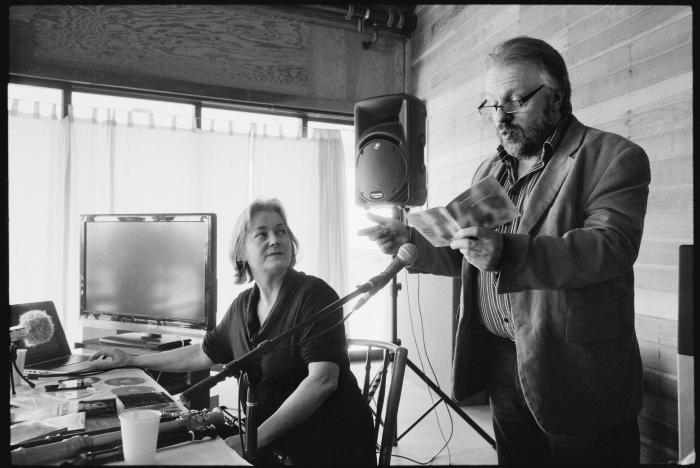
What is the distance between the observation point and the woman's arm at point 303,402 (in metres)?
1.36

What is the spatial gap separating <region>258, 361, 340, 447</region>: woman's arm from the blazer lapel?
2.15 ft

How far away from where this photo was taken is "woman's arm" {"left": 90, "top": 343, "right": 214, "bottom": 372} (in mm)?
1653

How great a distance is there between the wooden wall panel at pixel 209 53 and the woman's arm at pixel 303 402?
9.47 ft

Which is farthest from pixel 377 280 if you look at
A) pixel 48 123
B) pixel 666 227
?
pixel 48 123

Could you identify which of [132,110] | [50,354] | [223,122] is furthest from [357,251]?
[50,354]

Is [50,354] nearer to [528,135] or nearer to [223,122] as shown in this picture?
[528,135]

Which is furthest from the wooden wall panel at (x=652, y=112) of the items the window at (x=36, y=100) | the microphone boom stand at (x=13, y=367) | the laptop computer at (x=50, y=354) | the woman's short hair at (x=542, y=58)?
the window at (x=36, y=100)

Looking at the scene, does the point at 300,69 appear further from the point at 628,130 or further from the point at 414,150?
the point at 628,130

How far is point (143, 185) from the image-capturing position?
3.67 metres

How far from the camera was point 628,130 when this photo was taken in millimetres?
2262

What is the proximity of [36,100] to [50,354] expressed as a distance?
2.34 metres

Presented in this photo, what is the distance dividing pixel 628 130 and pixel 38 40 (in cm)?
356

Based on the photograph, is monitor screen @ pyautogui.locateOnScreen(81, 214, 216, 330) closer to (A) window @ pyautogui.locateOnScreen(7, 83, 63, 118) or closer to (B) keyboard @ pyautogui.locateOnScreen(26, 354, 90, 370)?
(B) keyboard @ pyautogui.locateOnScreen(26, 354, 90, 370)

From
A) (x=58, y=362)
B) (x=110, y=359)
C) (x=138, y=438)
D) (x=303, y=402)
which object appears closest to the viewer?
(x=138, y=438)
